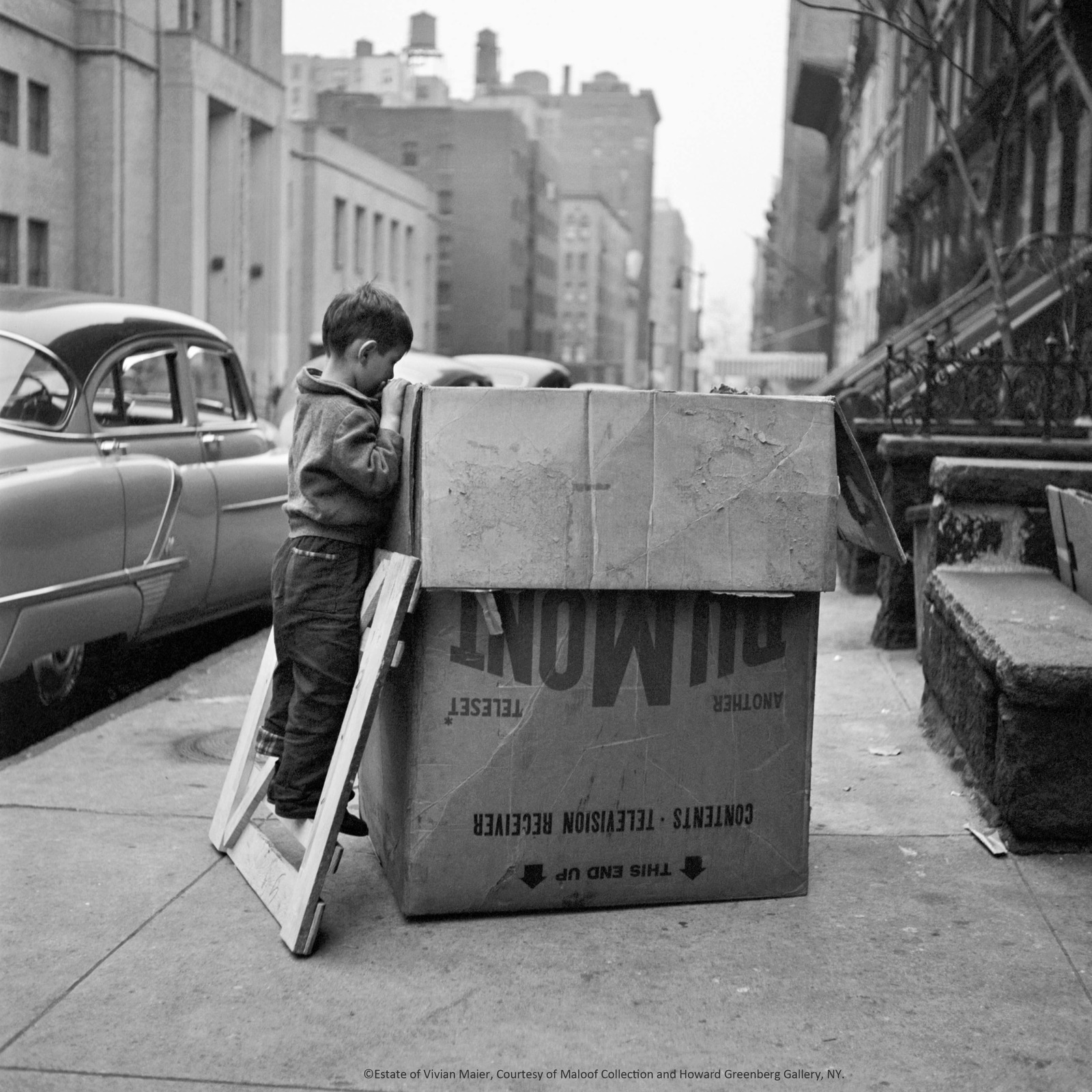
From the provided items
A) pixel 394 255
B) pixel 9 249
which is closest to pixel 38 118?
pixel 9 249

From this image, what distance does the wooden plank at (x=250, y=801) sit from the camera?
421 centimetres

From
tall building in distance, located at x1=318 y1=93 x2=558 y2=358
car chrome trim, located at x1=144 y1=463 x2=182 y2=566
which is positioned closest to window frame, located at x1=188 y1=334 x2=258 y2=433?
car chrome trim, located at x1=144 y1=463 x2=182 y2=566

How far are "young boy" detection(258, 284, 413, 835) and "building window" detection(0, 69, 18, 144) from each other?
30.3 m

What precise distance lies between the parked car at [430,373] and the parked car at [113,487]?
117 inches

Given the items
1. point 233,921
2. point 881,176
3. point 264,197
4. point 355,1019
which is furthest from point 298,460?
point 264,197

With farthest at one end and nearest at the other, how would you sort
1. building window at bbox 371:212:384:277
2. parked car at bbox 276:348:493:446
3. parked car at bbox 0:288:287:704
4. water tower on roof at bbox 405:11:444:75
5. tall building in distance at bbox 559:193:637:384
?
tall building in distance at bbox 559:193:637:384, water tower on roof at bbox 405:11:444:75, building window at bbox 371:212:384:277, parked car at bbox 276:348:493:446, parked car at bbox 0:288:287:704

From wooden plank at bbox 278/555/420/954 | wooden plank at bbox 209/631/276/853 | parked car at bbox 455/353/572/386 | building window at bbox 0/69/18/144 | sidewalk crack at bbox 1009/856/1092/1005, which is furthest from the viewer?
building window at bbox 0/69/18/144

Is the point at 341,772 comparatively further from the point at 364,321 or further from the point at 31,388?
the point at 31,388

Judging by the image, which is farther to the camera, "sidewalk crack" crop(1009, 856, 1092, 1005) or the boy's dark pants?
the boy's dark pants

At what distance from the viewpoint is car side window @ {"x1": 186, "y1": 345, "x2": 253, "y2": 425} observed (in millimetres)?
8359

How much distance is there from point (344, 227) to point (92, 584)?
55871 mm

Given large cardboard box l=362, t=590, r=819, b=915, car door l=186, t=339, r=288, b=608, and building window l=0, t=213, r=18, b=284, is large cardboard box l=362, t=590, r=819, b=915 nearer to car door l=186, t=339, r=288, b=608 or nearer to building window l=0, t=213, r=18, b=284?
car door l=186, t=339, r=288, b=608

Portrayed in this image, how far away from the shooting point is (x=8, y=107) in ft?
103

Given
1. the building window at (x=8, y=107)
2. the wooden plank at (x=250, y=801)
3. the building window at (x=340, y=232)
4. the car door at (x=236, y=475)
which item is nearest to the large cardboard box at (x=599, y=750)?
the wooden plank at (x=250, y=801)
